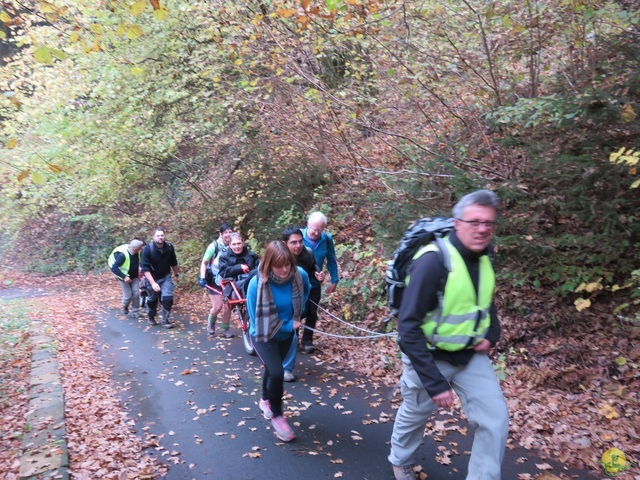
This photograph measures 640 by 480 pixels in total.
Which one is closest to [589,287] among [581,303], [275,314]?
[581,303]

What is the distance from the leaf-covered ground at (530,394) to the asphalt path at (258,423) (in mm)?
226

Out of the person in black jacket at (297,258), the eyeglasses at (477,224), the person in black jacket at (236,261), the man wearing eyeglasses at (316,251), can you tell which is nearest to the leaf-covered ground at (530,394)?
the man wearing eyeglasses at (316,251)

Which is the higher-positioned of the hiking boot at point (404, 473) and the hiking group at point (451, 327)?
the hiking group at point (451, 327)

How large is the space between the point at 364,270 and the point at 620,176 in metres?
4.97

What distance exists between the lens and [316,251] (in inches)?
311

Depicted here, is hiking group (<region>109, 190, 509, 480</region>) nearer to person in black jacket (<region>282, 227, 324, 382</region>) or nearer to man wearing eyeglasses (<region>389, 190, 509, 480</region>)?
man wearing eyeglasses (<region>389, 190, 509, 480</region>)

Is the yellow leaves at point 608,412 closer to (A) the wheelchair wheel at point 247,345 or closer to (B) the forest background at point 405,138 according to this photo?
(B) the forest background at point 405,138

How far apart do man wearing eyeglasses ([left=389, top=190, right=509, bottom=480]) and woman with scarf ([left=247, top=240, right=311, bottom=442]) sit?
188cm

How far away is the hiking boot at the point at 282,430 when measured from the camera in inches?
204

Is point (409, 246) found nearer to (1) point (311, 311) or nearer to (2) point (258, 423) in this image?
(2) point (258, 423)

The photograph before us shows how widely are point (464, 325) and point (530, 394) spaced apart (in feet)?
9.44

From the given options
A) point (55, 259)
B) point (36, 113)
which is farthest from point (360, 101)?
point (55, 259)

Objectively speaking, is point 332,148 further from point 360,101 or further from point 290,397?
point 290,397

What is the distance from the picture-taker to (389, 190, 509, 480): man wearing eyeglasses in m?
3.32
